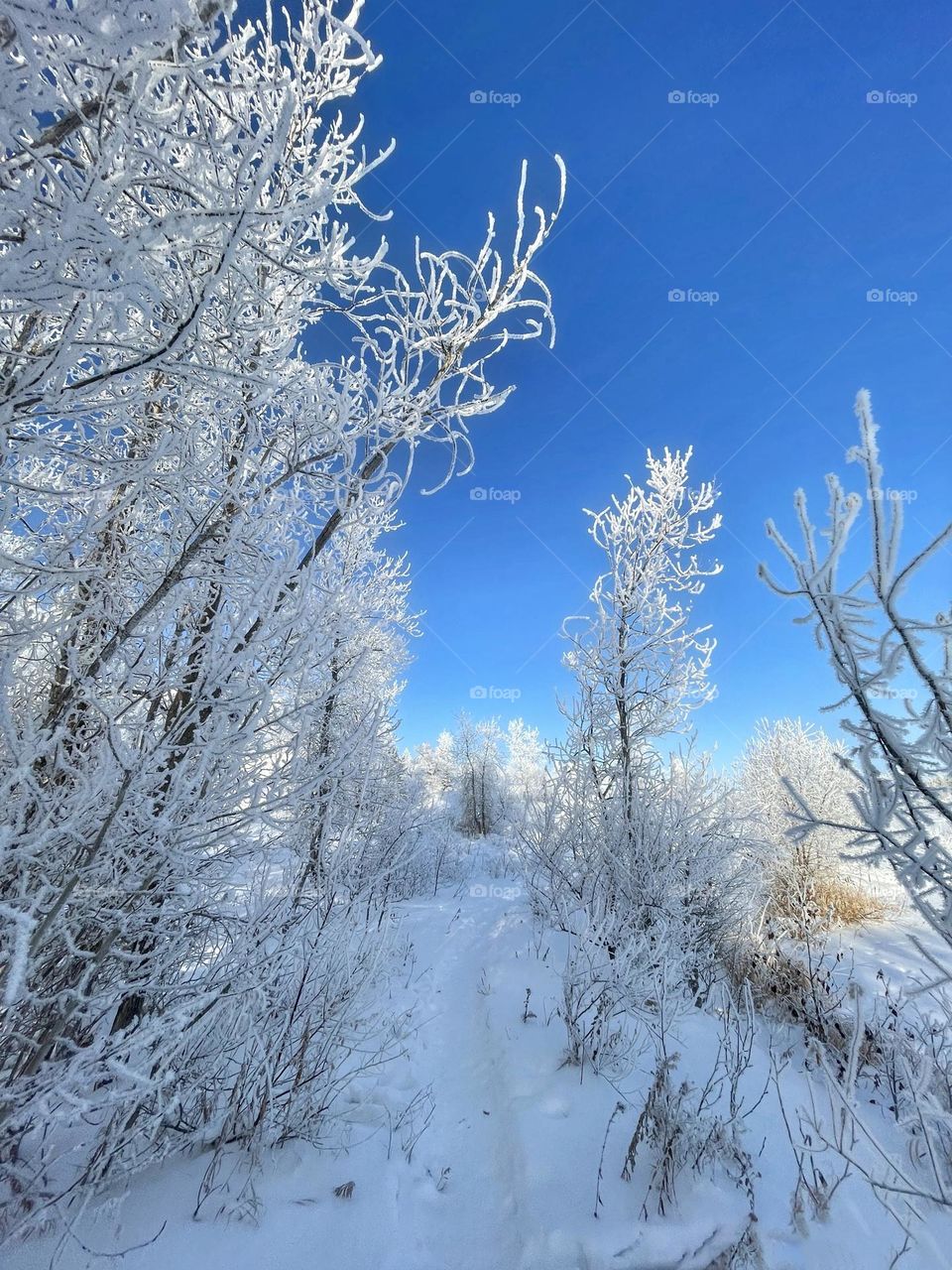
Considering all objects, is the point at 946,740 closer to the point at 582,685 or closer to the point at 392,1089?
the point at 392,1089

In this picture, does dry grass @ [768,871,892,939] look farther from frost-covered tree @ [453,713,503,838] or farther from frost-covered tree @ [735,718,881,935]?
frost-covered tree @ [453,713,503,838]

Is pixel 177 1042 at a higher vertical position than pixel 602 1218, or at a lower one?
higher

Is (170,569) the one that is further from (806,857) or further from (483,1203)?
(806,857)

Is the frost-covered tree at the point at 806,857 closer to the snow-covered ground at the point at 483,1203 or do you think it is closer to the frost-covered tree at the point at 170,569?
the snow-covered ground at the point at 483,1203

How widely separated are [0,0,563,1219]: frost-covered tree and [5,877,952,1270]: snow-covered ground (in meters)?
0.24

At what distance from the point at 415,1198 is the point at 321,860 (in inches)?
63.1

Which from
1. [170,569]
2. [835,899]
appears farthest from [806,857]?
[170,569]

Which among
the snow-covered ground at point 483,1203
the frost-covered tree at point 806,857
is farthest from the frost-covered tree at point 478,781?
the snow-covered ground at point 483,1203

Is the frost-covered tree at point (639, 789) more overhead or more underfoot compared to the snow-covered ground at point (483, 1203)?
more overhead

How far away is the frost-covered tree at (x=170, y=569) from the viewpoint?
1.18 m

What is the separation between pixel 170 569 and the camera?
2084 millimetres

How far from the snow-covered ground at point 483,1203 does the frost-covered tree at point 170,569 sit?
24 cm

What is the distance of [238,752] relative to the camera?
5.91ft

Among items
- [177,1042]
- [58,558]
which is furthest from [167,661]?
[177,1042]
